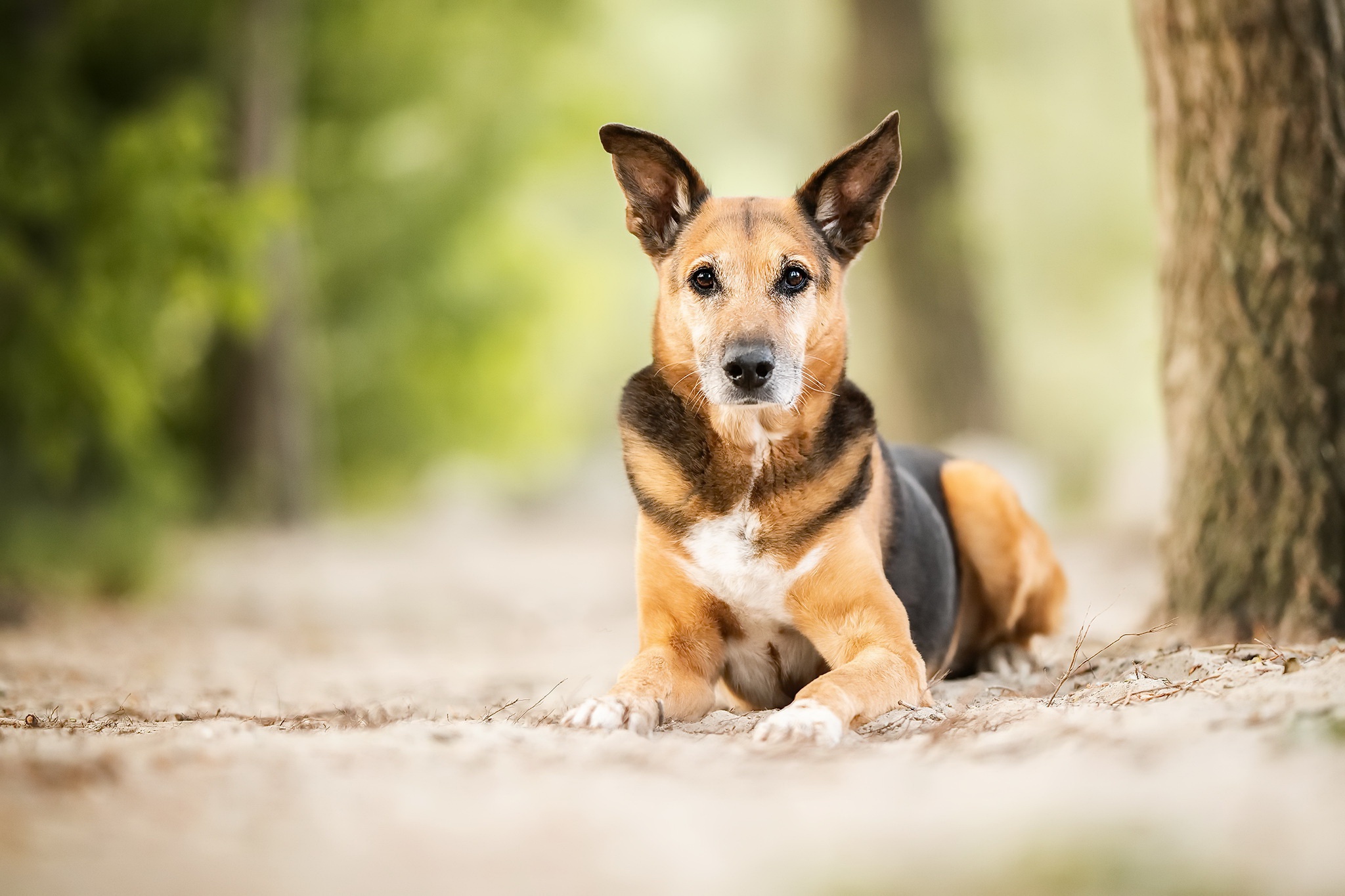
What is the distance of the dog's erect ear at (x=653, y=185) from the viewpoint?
189 inches

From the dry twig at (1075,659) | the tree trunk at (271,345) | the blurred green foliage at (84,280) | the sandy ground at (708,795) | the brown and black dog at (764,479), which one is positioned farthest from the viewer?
the tree trunk at (271,345)

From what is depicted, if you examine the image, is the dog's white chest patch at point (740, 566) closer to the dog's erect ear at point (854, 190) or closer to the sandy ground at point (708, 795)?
the sandy ground at point (708, 795)

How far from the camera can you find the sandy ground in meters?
2.45

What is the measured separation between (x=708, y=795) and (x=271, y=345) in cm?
1391

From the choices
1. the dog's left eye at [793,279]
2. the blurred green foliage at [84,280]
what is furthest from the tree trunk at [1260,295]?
the blurred green foliage at [84,280]

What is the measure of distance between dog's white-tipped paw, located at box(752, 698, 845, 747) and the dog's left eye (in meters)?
1.64

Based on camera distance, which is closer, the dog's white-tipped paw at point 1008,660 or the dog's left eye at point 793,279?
the dog's left eye at point 793,279

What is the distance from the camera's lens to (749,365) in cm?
426

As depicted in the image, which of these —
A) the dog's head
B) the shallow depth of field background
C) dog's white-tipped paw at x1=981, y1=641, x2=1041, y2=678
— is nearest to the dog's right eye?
the dog's head

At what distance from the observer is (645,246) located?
16.6ft

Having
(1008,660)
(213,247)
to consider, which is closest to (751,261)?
(1008,660)

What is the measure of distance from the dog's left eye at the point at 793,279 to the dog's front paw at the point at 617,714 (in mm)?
1600

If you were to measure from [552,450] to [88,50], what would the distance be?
1555 centimetres

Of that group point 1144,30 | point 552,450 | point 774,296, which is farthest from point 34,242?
point 552,450
